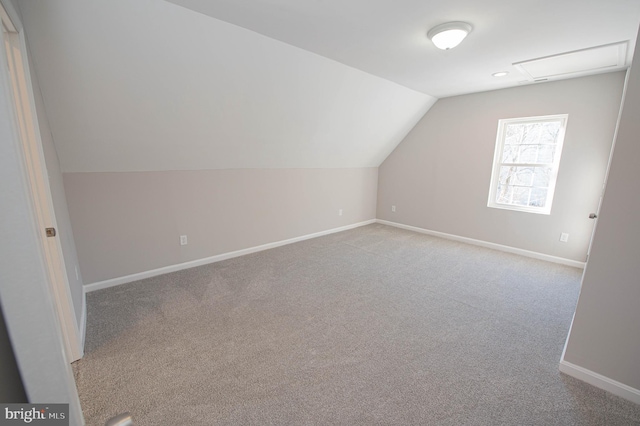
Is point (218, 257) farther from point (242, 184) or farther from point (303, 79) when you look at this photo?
point (303, 79)

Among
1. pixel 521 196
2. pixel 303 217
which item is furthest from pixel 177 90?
pixel 521 196

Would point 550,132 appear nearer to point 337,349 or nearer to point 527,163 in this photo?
point 527,163

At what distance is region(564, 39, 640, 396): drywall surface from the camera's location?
1.47m

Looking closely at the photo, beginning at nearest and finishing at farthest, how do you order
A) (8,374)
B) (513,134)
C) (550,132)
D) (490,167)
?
(8,374) < (550,132) < (513,134) < (490,167)

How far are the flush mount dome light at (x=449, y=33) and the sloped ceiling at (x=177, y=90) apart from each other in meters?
1.04

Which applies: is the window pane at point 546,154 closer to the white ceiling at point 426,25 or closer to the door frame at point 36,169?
the white ceiling at point 426,25

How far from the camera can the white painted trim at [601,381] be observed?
157 centimetres

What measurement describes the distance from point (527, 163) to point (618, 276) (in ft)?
9.15

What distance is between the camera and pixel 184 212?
3.20 meters

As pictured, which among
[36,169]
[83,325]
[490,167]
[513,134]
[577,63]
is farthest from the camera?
[490,167]

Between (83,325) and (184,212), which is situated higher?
(184,212)

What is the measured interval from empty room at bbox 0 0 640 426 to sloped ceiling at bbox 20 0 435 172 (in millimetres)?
18

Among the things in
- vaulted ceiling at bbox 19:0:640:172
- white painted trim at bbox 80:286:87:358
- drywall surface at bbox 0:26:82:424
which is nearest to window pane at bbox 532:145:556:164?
vaulted ceiling at bbox 19:0:640:172

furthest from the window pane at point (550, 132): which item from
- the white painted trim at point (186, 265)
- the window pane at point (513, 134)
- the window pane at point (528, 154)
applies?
the white painted trim at point (186, 265)
